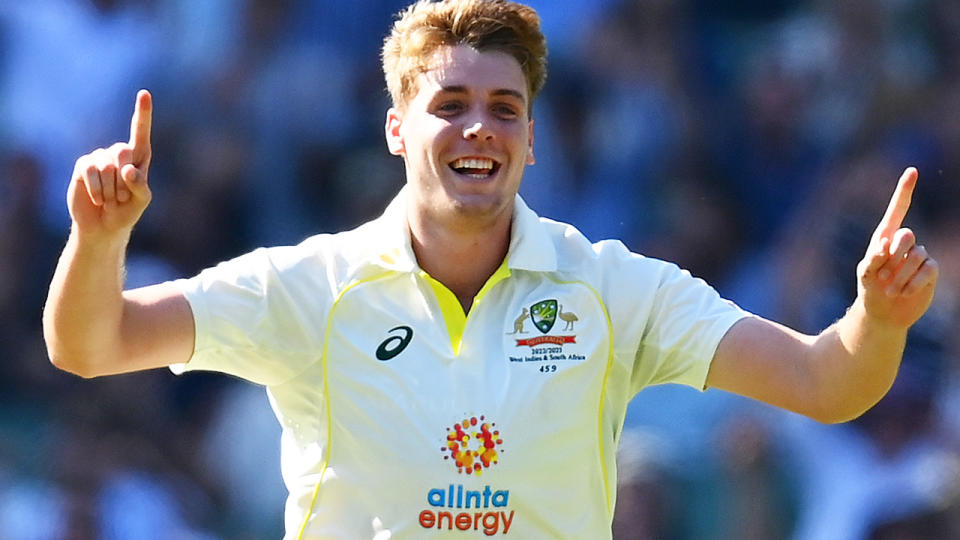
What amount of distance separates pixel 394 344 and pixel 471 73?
2.46ft

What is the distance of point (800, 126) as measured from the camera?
26.3 ft

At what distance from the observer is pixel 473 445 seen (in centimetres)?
388

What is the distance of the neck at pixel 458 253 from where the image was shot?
164 inches

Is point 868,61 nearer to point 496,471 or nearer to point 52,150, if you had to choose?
point 52,150

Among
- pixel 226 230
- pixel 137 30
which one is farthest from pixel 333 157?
pixel 137 30

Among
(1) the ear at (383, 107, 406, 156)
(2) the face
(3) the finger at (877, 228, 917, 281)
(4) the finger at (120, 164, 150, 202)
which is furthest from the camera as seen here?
(1) the ear at (383, 107, 406, 156)

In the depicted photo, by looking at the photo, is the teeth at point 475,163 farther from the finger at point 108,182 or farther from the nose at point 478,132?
the finger at point 108,182

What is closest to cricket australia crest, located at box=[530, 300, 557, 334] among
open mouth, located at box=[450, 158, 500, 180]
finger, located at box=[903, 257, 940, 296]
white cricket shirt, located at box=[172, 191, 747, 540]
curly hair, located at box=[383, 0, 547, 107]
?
white cricket shirt, located at box=[172, 191, 747, 540]

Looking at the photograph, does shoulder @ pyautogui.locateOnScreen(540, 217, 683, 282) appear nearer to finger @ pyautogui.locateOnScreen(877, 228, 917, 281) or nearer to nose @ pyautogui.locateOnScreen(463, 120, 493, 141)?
nose @ pyautogui.locateOnScreen(463, 120, 493, 141)

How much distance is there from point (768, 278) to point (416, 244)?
3.75 m

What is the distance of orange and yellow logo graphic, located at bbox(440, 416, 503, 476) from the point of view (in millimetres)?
3871

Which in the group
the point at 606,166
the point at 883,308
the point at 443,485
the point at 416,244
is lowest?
the point at 443,485

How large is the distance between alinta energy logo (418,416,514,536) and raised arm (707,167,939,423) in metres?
0.65

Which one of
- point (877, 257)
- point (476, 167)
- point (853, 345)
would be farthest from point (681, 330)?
point (476, 167)
